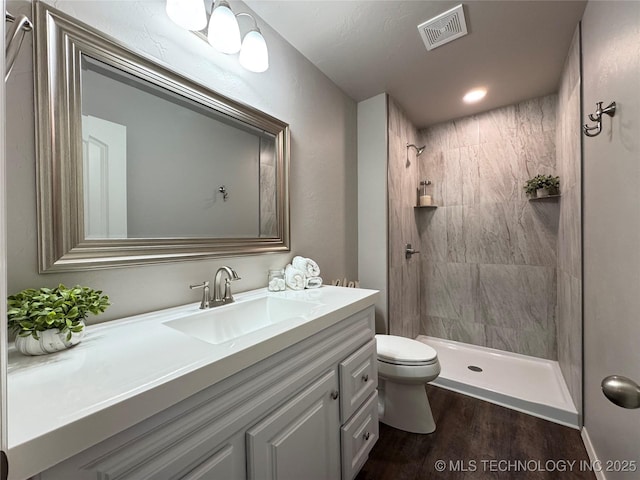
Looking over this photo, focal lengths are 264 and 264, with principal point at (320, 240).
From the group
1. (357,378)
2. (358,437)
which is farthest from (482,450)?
(357,378)

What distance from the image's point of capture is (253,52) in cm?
123

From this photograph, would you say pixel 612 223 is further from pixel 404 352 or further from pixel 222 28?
pixel 222 28

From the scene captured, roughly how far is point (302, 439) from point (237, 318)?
498 millimetres

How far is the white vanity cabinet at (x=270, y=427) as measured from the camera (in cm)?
48

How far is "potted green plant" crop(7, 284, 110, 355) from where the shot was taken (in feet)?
1.94

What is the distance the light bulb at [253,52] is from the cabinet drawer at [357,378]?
4.56 ft

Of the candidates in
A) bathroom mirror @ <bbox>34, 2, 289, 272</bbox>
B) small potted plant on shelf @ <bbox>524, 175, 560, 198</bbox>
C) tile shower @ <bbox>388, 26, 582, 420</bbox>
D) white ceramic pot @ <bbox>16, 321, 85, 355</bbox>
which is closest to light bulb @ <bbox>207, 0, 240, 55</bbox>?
bathroom mirror @ <bbox>34, 2, 289, 272</bbox>

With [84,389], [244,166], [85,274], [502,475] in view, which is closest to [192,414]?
[84,389]

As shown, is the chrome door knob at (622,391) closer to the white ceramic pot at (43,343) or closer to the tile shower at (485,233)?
the white ceramic pot at (43,343)

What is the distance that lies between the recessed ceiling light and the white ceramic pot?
2.75m

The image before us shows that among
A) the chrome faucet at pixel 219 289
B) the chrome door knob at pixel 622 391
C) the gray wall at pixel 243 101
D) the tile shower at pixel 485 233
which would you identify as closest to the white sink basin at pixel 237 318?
Result: the chrome faucet at pixel 219 289

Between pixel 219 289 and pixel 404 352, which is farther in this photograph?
pixel 404 352

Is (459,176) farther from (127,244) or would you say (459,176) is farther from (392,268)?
(127,244)

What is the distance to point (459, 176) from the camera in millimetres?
2621
